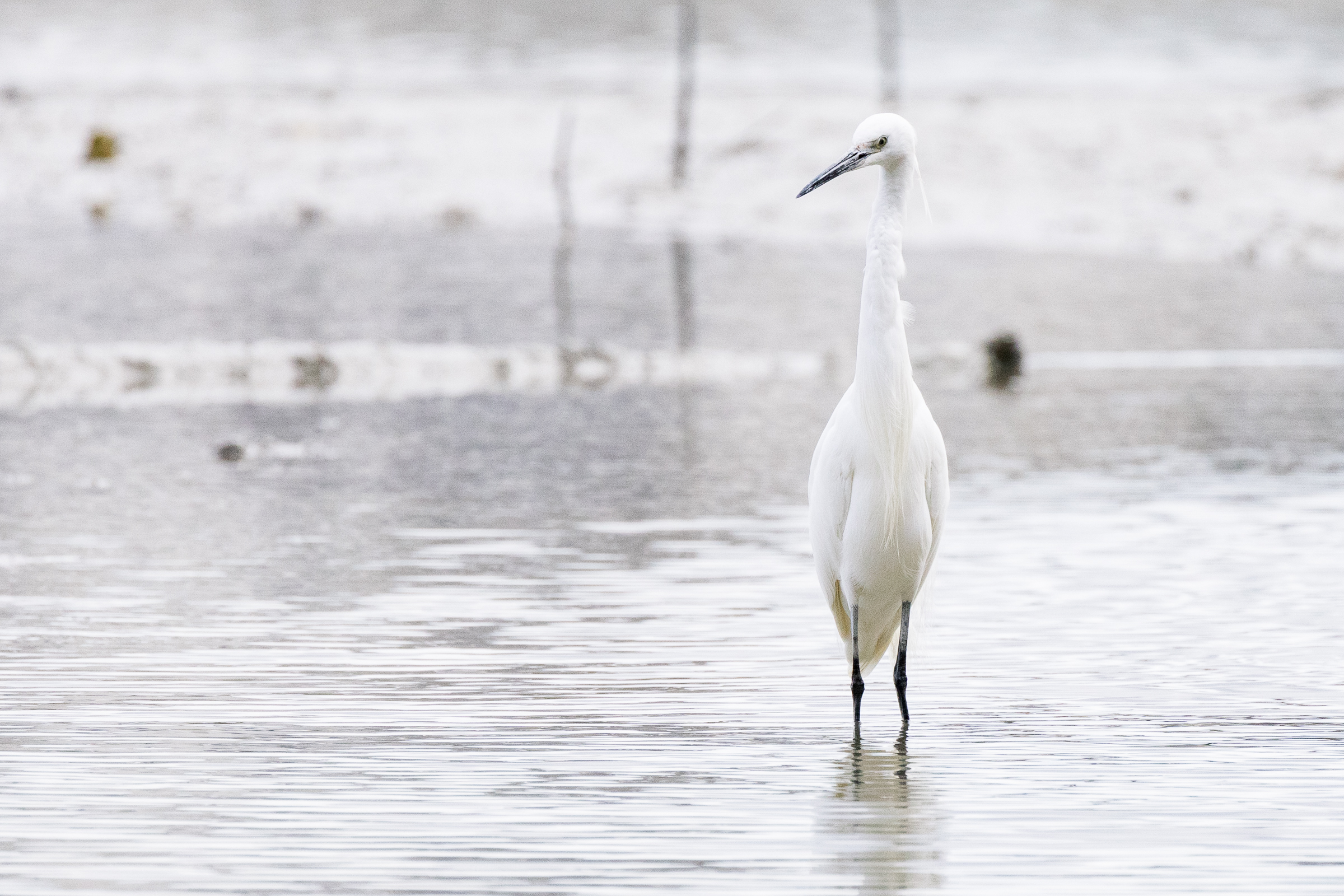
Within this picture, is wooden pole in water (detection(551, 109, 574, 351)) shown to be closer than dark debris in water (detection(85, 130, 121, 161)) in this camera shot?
Yes

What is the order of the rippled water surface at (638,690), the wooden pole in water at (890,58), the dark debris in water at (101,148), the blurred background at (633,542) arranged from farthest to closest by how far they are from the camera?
the wooden pole in water at (890,58) → the dark debris in water at (101,148) → the blurred background at (633,542) → the rippled water surface at (638,690)

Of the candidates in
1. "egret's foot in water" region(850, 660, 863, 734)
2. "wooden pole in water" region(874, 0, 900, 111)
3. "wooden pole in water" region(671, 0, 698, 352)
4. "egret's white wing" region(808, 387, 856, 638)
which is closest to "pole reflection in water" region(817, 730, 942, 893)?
"egret's foot in water" region(850, 660, 863, 734)

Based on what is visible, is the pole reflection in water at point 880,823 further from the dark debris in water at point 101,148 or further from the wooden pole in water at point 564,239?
the dark debris in water at point 101,148

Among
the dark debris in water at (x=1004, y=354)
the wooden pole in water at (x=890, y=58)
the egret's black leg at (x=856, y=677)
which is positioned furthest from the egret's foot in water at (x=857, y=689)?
the wooden pole in water at (x=890, y=58)

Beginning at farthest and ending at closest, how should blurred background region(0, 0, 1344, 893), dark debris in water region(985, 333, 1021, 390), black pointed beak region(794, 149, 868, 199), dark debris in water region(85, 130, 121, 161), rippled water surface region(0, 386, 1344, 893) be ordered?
dark debris in water region(85, 130, 121, 161) < dark debris in water region(985, 333, 1021, 390) < black pointed beak region(794, 149, 868, 199) < blurred background region(0, 0, 1344, 893) < rippled water surface region(0, 386, 1344, 893)

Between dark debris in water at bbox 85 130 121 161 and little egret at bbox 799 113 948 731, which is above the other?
little egret at bbox 799 113 948 731

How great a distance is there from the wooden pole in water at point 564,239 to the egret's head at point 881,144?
39.3ft

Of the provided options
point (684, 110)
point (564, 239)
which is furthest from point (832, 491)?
point (684, 110)

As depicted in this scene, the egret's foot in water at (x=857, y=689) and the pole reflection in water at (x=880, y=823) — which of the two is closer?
the pole reflection in water at (x=880, y=823)

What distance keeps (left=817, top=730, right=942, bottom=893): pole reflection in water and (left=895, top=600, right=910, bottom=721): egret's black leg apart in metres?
0.19

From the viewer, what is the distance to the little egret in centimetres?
629

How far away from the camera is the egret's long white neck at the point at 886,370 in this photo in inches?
246

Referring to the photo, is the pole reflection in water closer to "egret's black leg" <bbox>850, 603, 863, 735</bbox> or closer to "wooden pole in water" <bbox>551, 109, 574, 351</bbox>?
"egret's black leg" <bbox>850, 603, 863, 735</bbox>

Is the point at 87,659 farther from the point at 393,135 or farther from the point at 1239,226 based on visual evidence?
the point at 393,135
